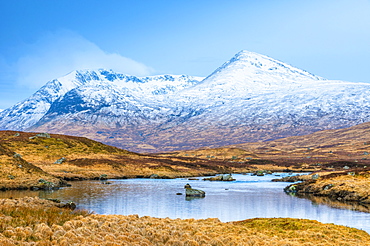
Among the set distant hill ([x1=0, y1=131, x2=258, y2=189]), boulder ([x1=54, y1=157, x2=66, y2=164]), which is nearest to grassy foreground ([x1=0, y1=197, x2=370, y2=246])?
distant hill ([x1=0, y1=131, x2=258, y2=189])

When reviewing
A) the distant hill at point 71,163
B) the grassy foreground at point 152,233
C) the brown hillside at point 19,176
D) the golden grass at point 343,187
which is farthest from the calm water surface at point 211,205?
the distant hill at point 71,163

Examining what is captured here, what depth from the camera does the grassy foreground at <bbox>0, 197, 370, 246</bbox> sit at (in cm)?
2081

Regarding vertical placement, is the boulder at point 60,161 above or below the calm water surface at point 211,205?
above

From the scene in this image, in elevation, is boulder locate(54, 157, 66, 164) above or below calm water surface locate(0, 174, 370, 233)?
above

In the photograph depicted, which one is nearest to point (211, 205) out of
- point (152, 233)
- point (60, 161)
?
point (152, 233)

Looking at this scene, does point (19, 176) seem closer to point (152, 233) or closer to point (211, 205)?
point (211, 205)

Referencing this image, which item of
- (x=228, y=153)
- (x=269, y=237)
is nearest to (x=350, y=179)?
(x=269, y=237)

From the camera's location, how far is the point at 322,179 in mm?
67562

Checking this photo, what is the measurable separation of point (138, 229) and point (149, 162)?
8790 cm

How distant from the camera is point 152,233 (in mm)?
24875

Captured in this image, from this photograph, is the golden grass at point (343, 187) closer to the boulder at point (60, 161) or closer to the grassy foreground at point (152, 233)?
the grassy foreground at point (152, 233)

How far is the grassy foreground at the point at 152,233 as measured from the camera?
68.3ft

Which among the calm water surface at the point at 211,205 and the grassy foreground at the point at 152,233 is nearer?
the grassy foreground at the point at 152,233

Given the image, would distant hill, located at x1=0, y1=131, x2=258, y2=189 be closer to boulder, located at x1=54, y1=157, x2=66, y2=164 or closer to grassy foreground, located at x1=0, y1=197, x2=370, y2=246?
boulder, located at x1=54, y1=157, x2=66, y2=164
